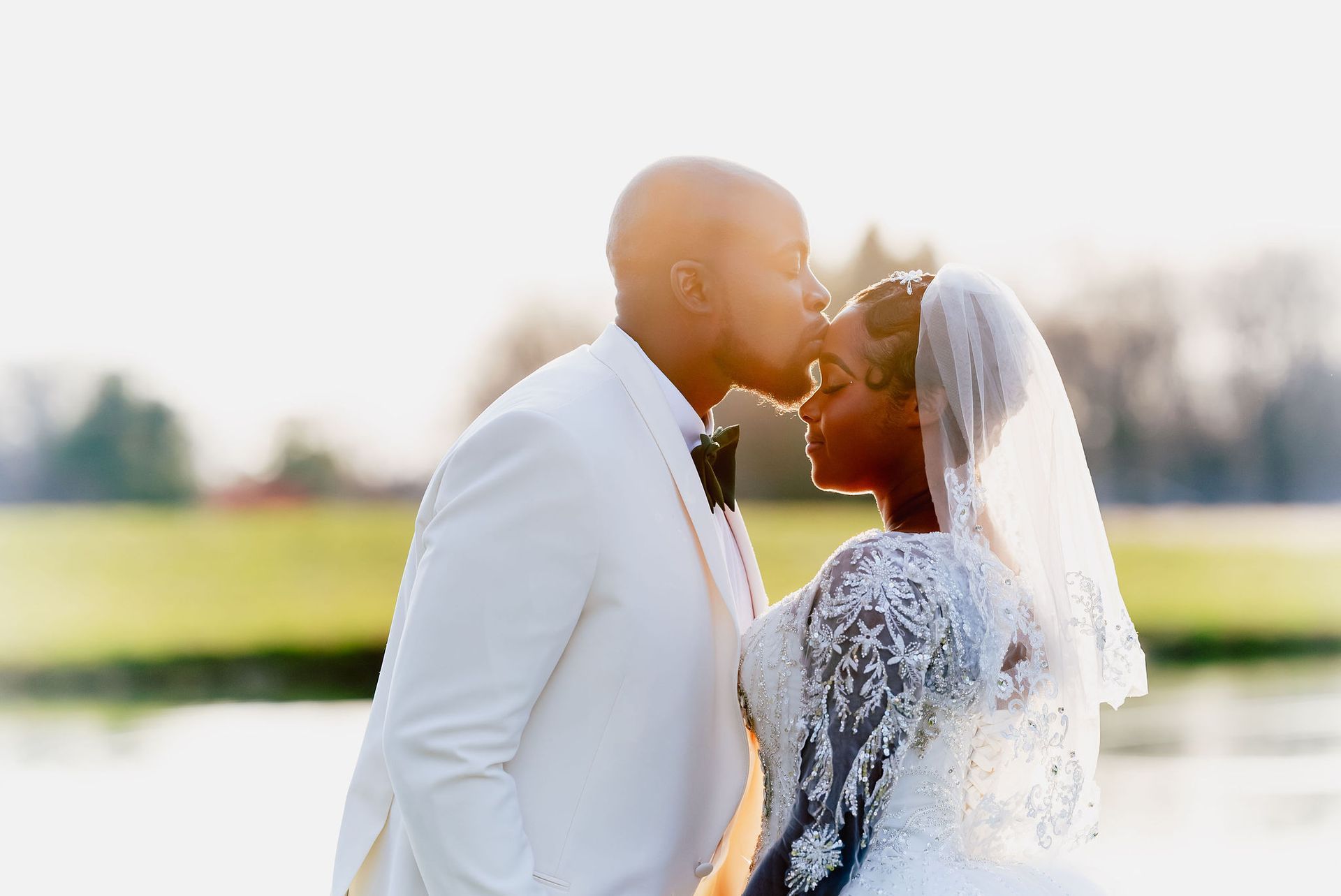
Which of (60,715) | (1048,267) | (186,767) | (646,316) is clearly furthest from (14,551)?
(646,316)

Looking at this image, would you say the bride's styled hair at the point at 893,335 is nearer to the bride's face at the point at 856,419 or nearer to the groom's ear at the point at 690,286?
the bride's face at the point at 856,419

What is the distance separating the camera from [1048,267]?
653 inches

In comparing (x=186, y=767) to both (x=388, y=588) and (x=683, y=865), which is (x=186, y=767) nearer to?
(x=683, y=865)

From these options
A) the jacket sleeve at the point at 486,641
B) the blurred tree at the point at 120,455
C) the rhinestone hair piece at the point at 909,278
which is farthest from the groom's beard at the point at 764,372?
the blurred tree at the point at 120,455

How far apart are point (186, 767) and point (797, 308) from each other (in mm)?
9591

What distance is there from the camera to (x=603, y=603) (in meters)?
2.08

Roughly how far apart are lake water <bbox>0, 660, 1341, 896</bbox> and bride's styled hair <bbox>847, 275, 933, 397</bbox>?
1.08m

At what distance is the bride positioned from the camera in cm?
199

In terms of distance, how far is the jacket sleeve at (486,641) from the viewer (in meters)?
1.93

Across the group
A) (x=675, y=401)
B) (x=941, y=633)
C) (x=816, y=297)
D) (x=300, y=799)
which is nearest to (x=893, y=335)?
(x=816, y=297)

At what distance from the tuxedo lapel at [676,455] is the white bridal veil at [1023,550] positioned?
432 mm

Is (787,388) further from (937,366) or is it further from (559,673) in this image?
(559,673)

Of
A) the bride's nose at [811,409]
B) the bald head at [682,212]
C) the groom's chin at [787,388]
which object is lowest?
the bride's nose at [811,409]

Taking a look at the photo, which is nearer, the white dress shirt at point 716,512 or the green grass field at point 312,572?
the white dress shirt at point 716,512
